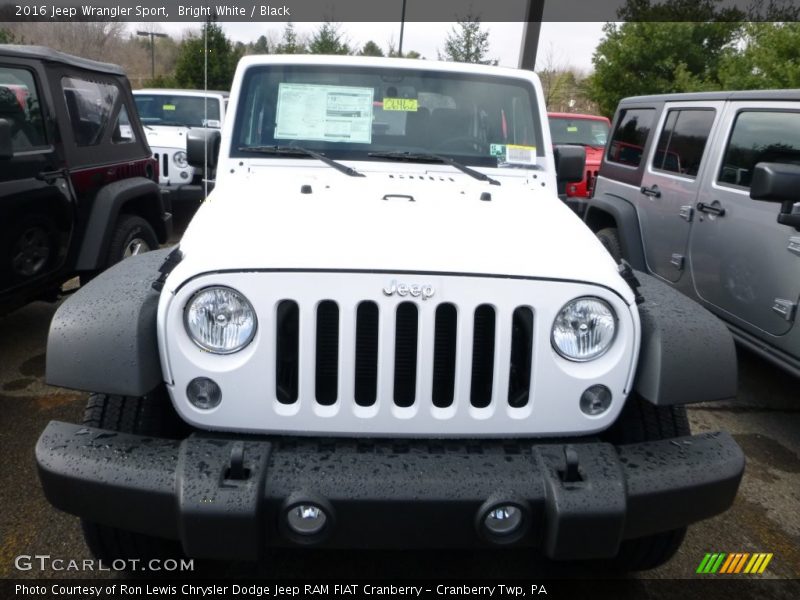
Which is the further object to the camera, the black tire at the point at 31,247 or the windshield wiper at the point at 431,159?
the black tire at the point at 31,247

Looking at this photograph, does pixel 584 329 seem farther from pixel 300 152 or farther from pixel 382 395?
pixel 300 152

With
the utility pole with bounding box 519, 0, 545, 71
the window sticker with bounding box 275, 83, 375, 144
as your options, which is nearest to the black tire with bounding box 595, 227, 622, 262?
the window sticker with bounding box 275, 83, 375, 144

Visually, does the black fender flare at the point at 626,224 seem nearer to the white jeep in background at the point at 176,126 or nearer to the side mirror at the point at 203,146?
the side mirror at the point at 203,146

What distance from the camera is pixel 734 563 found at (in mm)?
2629

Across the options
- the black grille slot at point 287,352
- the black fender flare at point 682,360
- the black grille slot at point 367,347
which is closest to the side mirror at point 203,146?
the black grille slot at point 287,352

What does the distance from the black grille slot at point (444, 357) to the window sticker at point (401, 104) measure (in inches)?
62.8

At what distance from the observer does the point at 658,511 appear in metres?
1.86

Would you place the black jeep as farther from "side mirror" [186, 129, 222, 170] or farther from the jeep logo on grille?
the jeep logo on grille

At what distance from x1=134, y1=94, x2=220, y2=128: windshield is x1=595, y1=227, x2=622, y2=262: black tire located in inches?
249

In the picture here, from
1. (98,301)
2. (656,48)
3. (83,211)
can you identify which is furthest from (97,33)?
(98,301)

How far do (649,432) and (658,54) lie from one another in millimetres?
14427

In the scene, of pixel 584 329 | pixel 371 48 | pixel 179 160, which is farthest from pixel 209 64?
pixel 371 48

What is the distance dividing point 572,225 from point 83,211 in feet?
11.3

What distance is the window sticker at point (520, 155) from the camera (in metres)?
3.31
